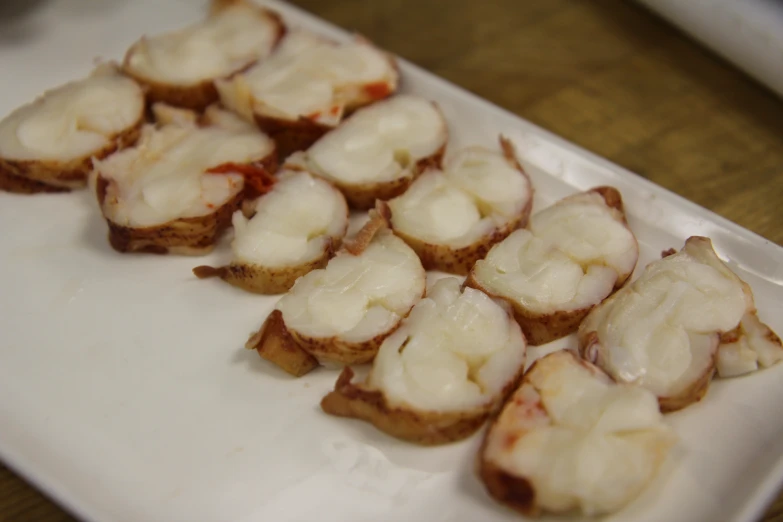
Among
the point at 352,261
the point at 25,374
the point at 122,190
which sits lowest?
the point at 25,374

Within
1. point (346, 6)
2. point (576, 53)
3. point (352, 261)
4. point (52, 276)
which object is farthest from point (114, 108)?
point (576, 53)

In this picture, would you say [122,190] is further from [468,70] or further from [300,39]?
[468,70]

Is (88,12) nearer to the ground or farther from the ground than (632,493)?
nearer to the ground

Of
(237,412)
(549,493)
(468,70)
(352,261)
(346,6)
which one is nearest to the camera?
(549,493)

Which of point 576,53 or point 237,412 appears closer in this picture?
point 237,412

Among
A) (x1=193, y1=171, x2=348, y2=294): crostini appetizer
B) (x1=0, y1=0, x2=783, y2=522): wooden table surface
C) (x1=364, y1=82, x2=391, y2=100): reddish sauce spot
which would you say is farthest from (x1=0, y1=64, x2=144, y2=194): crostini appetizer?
(x1=0, y1=0, x2=783, y2=522): wooden table surface

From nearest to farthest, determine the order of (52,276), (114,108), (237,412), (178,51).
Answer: (237,412)
(52,276)
(114,108)
(178,51)

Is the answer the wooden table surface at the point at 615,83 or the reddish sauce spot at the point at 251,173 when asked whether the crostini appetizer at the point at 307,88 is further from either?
the wooden table surface at the point at 615,83

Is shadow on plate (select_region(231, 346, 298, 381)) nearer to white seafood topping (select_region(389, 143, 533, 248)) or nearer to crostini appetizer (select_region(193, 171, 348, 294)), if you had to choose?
crostini appetizer (select_region(193, 171, 348, 294))
